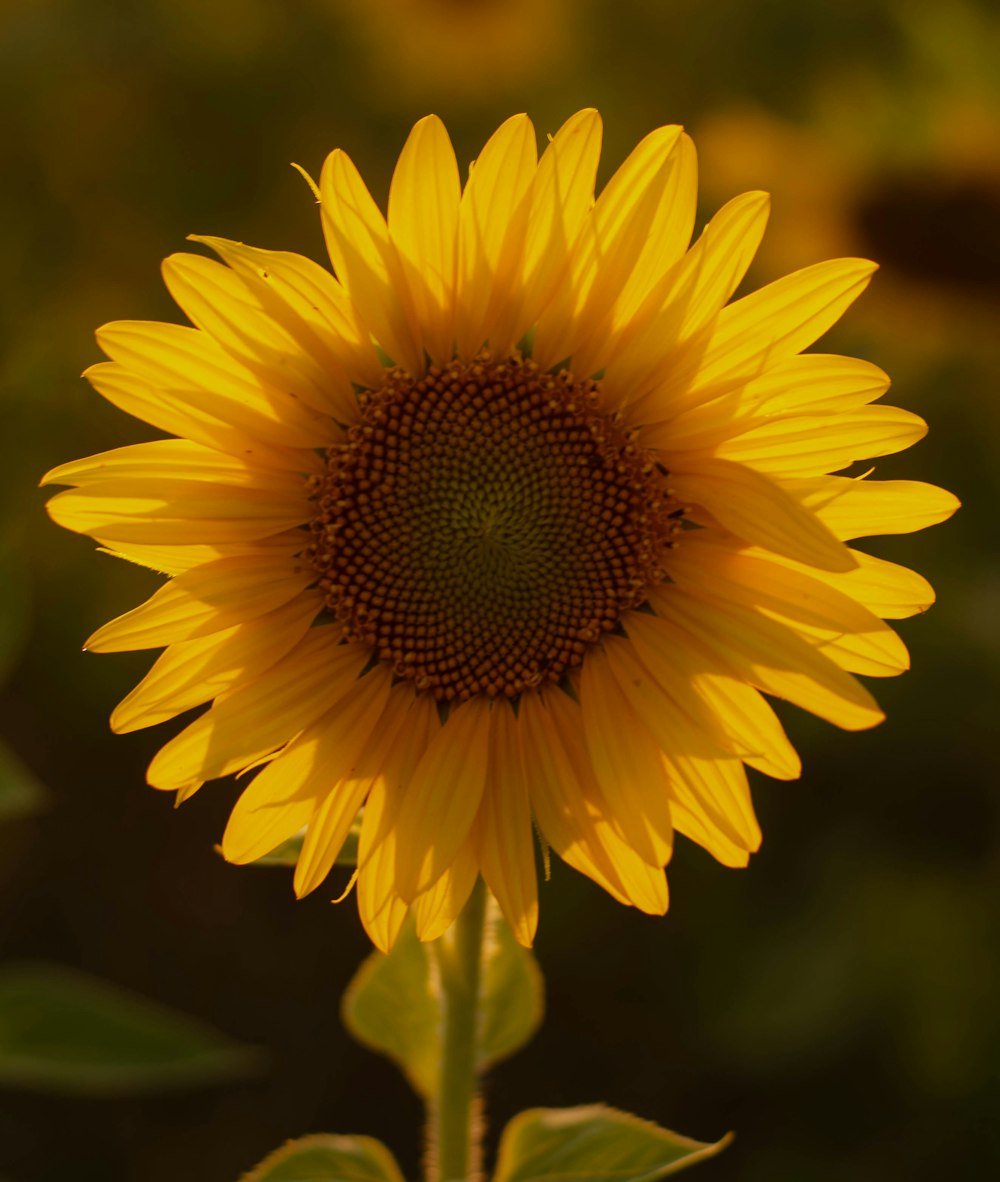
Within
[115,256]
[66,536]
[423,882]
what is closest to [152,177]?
[115,256]

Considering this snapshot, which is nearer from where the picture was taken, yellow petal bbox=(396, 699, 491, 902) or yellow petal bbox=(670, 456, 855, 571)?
yellow petal bbox=(670, 456, 855, 571)

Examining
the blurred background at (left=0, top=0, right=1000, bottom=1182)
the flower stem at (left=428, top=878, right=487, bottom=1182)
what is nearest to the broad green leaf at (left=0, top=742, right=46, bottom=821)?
the flower stem at (left=428, top=878, right=487, bottom=1182)

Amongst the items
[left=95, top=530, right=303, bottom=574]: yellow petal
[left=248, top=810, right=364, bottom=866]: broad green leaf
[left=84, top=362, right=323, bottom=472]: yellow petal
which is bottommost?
[left=248, top=810, right=364, bottom=866]: broad green leaf

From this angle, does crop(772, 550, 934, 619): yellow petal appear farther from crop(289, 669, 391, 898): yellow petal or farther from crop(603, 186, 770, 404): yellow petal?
crop(289, 669, 391, 898): yellow petal

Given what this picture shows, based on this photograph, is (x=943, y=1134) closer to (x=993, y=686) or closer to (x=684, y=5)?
(x=993, y=686)

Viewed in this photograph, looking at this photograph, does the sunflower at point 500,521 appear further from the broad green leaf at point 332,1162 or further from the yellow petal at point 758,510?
the broad green leaf at point 332,1162

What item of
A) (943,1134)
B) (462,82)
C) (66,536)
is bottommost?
(943,1134)
